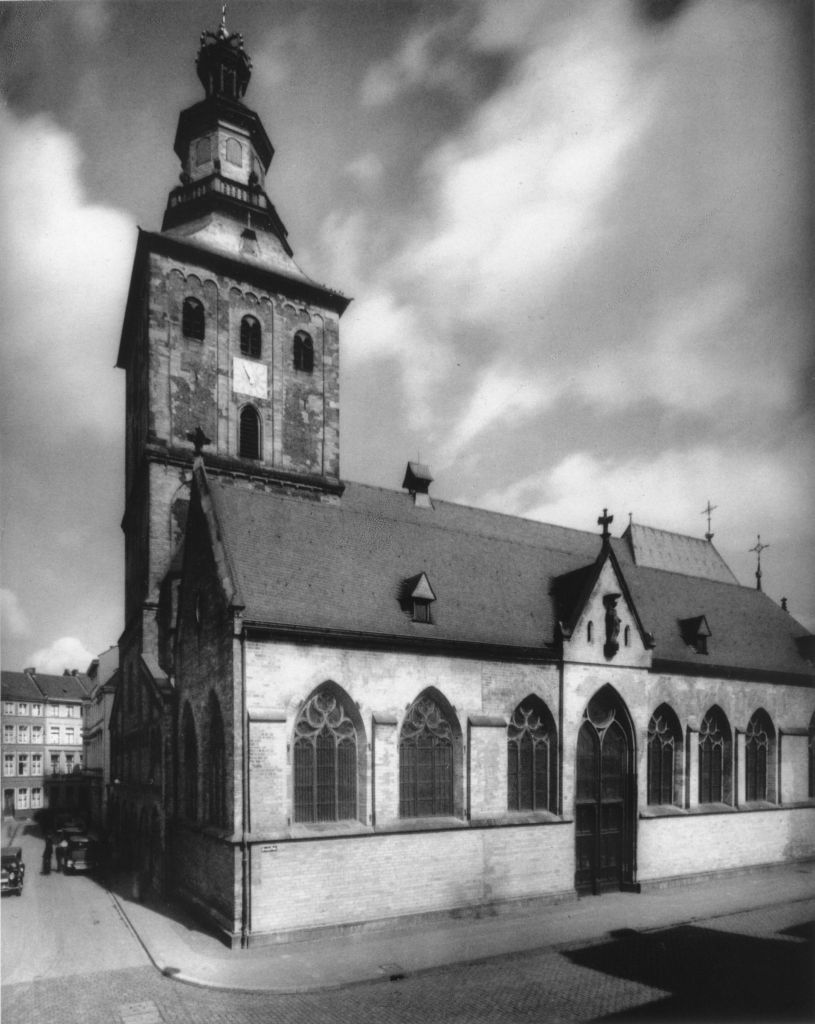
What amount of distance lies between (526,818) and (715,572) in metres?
20.9

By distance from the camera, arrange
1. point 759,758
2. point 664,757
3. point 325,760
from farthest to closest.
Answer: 1. point 759,758
2. point 664,757
3. point 325,760

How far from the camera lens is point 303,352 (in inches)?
1238

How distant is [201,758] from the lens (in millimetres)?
20500

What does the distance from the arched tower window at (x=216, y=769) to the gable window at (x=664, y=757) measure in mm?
13494

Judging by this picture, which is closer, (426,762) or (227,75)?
(426,762)

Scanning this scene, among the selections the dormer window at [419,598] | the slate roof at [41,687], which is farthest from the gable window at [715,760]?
the slate roof at [41,687]

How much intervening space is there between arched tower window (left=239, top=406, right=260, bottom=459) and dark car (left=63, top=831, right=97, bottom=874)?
14941 mm

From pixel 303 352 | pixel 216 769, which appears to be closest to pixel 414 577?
pixel 216 769

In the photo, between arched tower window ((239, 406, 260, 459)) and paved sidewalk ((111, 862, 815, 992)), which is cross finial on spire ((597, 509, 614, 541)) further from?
arched tower window ((239, 406, 260, 459))

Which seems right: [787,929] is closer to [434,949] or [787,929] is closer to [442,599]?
[434,949]

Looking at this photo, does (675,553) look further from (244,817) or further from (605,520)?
(244,817)

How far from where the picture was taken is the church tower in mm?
27531

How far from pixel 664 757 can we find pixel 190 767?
14.8 metres

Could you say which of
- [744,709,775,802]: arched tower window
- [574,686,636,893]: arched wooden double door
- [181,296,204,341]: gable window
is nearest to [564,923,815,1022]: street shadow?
[574,686,636,893]: arched wooden double door
